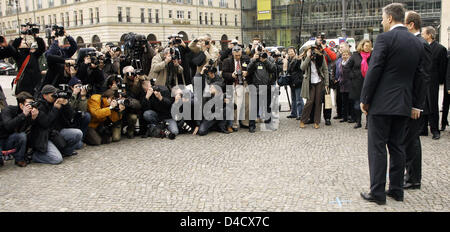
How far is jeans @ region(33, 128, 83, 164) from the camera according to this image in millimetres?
7047

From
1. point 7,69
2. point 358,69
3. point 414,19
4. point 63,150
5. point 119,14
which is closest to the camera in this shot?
point 414,19

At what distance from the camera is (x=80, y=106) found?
8.23 m

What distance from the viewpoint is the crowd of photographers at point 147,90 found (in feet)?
23.6

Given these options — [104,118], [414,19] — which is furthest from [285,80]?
[414,19]

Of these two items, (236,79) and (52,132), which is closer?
(52,132)

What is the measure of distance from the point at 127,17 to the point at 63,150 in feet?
189

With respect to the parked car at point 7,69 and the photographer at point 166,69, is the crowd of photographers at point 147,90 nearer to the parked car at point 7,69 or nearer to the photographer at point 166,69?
the photographer at point 166,69

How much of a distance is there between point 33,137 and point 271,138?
473cm

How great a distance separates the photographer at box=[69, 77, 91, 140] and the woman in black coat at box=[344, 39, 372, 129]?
240 inches

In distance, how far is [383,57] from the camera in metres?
4.50

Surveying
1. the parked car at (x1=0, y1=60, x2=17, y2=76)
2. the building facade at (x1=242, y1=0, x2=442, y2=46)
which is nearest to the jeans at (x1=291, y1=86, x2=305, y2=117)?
the parked car at (x1=0, y1=60, x2=17, y2=76)

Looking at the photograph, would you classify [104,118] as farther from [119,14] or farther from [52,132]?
[119,14]

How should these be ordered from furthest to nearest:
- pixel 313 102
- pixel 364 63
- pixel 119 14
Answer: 1. pixel 119 14
2. pixel 313 102
3. pixel 364 63
